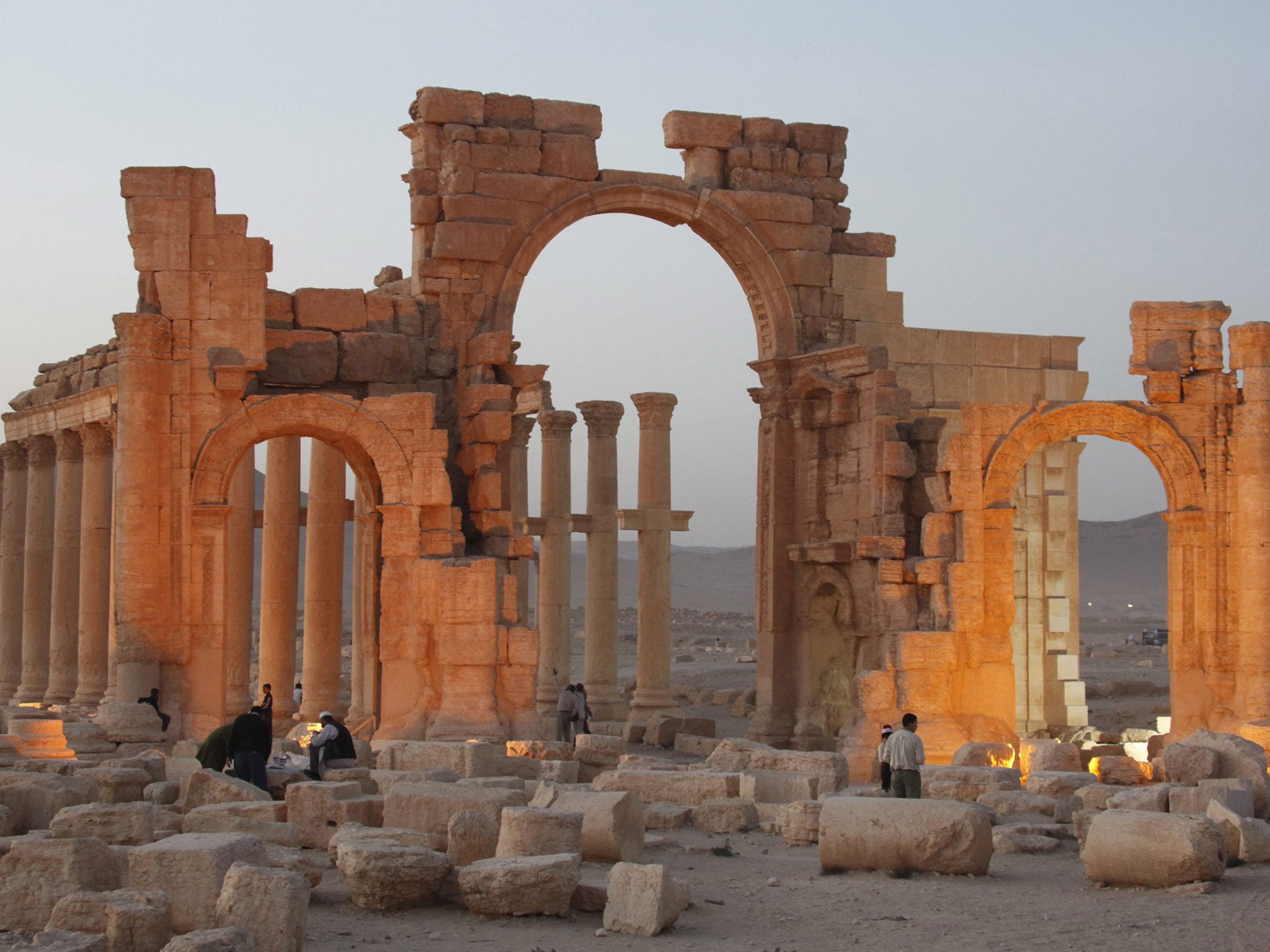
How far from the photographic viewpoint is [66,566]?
82.6ft

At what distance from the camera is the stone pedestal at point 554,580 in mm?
28688

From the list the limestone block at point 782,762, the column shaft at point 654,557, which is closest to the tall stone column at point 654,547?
the column shaft at point 654,557

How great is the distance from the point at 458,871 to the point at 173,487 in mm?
10255

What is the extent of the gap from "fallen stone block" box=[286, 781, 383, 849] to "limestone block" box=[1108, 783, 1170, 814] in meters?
5.41

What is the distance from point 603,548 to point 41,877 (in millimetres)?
18311

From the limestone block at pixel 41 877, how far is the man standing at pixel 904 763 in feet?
21.2

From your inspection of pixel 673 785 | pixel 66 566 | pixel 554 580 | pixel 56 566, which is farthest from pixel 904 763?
pixel 554 580

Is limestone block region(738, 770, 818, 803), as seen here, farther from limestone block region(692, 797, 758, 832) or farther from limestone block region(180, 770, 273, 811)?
limestone block region(180, 770, 273, 811)

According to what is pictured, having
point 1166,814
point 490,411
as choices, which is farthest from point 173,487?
point 1166,814

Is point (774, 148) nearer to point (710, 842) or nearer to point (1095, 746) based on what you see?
point (1095, 746)

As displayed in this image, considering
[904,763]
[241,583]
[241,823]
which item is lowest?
[241,823]

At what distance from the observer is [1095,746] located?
20.8m

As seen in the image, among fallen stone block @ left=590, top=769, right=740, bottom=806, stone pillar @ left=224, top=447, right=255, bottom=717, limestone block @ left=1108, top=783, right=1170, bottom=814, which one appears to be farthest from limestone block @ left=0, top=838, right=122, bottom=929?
stone pillar @ left=224, top=447, right=255, bottom=717

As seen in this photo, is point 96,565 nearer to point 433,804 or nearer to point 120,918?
point 433,804
